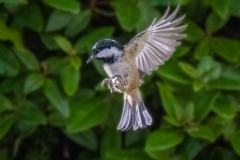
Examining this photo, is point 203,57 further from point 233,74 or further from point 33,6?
point 33,6

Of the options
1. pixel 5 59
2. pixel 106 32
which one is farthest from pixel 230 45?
pixel 5 59

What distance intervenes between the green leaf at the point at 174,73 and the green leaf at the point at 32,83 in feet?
1.43

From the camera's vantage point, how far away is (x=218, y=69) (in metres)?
2.22

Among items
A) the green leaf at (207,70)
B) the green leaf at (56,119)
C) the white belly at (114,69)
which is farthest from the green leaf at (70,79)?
the white belly at (114,69)

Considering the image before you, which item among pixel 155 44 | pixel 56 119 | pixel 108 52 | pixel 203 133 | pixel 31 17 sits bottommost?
pixel 56 119

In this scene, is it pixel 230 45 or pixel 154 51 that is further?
pixel 230 45

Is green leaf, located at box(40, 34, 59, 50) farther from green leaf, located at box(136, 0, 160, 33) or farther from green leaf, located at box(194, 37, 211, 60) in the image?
green leaf, located at box(194, 37, 211, 60)

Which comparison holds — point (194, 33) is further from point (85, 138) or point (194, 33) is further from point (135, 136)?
point (85, 138)

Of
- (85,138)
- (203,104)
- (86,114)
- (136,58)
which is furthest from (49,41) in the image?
(136,58)

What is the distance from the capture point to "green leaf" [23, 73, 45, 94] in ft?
7.25

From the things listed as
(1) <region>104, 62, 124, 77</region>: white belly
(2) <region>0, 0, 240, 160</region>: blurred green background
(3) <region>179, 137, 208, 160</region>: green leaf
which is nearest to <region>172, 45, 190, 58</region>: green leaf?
(2) <region>0, 0, 240, 160</region>: blurred green background

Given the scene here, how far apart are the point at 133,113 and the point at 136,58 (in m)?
0.12

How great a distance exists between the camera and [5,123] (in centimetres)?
233

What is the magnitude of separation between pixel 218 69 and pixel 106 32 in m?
0.43
